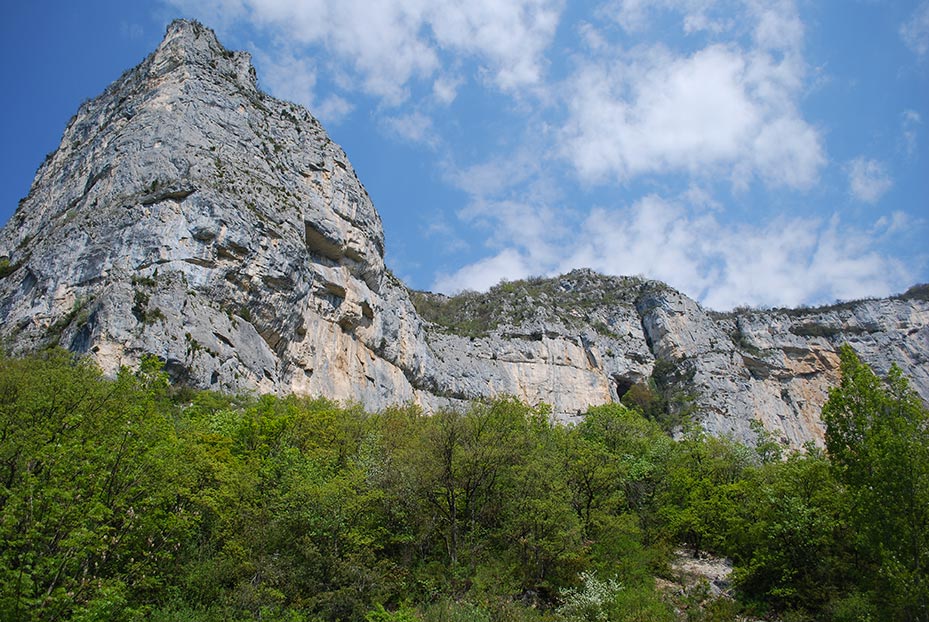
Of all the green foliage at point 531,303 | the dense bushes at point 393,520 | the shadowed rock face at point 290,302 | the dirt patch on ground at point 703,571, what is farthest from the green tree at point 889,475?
the green foliage at point 531,303

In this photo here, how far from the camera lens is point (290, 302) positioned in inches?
1699

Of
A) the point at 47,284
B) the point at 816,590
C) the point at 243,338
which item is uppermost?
the point at 47,284

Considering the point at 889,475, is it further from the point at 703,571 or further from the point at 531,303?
the point at 531,303

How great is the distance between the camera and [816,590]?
54.5 feet

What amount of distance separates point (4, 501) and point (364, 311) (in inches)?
1693

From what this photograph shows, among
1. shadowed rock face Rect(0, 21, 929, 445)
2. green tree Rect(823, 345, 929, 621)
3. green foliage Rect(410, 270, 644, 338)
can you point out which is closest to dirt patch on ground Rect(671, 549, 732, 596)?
green tree Rect(823, 345, 929, 621)

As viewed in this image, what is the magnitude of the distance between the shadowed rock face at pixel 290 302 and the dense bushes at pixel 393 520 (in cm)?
1717

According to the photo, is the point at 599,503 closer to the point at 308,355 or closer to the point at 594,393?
the point at 308,355

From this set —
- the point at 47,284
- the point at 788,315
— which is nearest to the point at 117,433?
the point at 47,284

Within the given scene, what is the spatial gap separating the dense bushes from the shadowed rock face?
17.2 meters

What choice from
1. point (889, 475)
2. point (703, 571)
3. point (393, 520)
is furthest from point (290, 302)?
point (889, 475)

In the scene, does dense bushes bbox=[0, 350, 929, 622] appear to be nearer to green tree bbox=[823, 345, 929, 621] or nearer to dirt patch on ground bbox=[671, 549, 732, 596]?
green tree bbox=[823, 345, 929, 621]

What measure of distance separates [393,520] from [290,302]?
1132 inches

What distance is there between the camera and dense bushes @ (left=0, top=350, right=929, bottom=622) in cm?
1106
